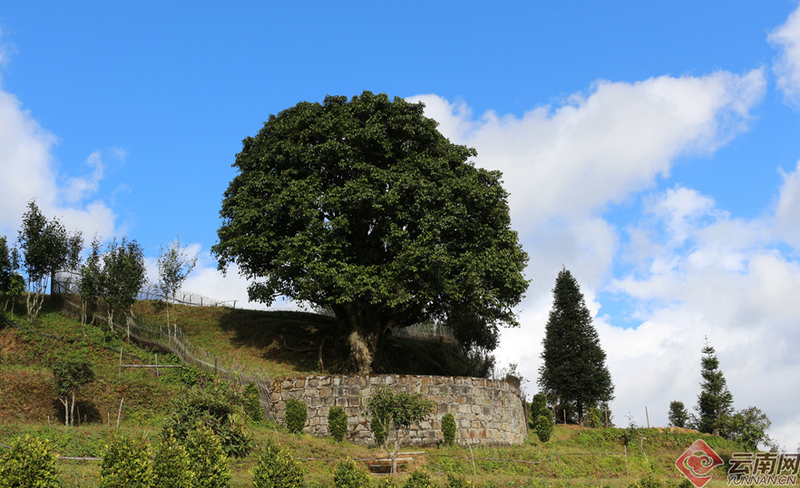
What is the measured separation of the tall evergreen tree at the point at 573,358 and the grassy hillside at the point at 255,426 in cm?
720

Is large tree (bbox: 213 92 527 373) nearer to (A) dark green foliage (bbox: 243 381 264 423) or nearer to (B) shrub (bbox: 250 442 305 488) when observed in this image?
(A) dark green foliage (bbox: 243 381 264 423)

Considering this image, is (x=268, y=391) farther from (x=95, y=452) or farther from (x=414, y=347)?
(x=414, y=347)

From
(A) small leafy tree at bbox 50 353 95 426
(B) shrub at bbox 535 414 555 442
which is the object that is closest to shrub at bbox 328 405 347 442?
(A) small leafy tree at bbox 50 353 95 426

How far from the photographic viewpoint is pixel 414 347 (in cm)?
4069

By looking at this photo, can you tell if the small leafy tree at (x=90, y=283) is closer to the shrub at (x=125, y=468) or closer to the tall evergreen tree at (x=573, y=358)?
the shrub at (x=125, y=468)

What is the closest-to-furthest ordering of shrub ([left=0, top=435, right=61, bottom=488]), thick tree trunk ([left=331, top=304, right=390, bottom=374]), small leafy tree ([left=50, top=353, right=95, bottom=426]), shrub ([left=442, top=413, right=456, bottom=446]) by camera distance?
shrub ([left=0, top=435, right=61, bottom=488]), small leafy tree ([left=50, top=353, right=95, bottom=426]), shrub ([left=442, top=413, right=456, bottom=446]), thick tree trunk ([left=331, top=304, right=390, bottom=374])

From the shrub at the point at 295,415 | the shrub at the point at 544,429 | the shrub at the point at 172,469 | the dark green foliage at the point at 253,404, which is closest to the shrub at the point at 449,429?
the shrub at the point at 295,415

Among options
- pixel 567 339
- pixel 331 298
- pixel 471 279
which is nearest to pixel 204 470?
pixel 331 298

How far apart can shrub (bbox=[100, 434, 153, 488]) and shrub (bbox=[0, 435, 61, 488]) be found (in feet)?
3.59

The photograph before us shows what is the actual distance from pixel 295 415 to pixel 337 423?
73.5 inches

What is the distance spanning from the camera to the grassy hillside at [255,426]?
68.3 ft

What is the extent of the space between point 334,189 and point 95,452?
16.0 meters

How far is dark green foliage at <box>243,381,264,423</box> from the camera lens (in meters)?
25.4

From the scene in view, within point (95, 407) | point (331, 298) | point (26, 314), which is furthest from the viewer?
point (26, 314)
